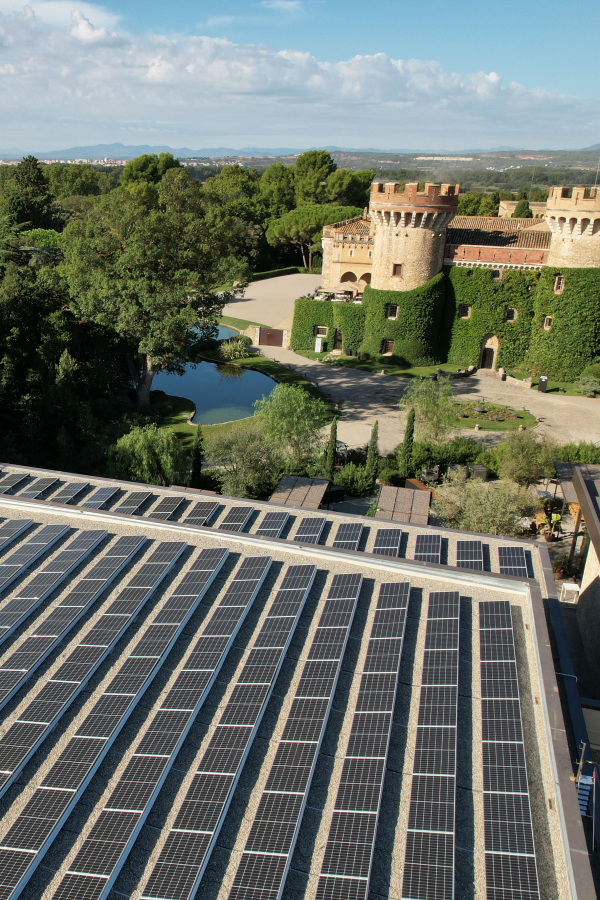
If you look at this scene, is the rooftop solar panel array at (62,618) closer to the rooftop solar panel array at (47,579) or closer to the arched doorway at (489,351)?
the rooftop solar panel array at (47,579)

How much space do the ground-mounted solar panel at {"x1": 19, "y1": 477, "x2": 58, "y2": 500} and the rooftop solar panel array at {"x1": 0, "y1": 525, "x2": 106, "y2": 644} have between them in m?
3.20

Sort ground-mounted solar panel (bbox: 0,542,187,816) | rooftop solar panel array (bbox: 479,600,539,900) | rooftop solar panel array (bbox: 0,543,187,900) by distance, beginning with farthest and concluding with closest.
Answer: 1. ground-mounted solar panel (bbox: 0,542,187,816)
2. rooftop solar panel array (bbox: 0,543,187,900)
3. rooftop solar panel array (bbox: 479,600,539,900)

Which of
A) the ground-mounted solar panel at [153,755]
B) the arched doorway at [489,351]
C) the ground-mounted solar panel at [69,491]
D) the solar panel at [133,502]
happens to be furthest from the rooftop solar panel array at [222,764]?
the arched doorway at [489,351]

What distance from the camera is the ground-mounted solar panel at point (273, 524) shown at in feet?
59.5

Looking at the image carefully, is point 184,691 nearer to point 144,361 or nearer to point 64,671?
point 64,671

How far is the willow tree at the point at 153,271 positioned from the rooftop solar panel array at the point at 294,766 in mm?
27307

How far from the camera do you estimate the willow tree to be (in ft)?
125

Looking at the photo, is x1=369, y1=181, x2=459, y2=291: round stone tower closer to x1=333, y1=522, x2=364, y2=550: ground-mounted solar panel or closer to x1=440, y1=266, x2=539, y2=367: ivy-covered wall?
x1=440, y1=266, x2=539, y2=367: ivy-covered wall

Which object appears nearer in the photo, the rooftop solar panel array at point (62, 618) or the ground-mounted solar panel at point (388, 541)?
the rooftop solar panel array at point (62, 618)

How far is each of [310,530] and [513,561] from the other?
533cm

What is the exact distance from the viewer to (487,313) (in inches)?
2062

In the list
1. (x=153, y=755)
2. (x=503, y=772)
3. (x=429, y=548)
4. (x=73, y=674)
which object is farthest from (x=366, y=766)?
(x=429, y=548)

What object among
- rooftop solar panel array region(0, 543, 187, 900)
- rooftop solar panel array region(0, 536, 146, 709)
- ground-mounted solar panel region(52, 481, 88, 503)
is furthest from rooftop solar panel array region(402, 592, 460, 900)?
ground-mounted solar panel region(52, 481, 88, 503)

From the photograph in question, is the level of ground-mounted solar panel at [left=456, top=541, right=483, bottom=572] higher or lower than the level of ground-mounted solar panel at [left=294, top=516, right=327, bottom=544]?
higher
